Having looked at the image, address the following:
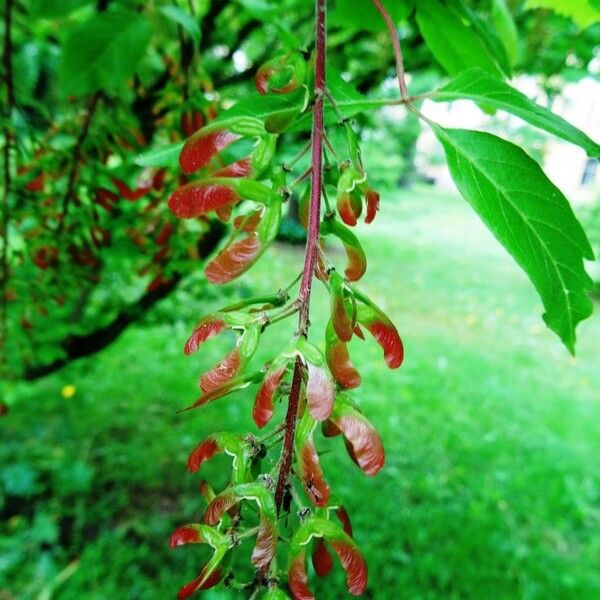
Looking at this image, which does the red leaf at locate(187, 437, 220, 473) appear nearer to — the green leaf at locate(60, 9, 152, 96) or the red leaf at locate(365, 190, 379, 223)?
the red leaf at locate(365, 190, 379, 223)

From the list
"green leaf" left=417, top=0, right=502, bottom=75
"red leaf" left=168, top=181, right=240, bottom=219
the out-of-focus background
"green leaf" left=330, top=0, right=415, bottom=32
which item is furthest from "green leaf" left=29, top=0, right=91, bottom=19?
"red leaf" left=168, top=181, right=240, bottom=219

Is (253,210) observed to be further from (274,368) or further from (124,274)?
(124,274)

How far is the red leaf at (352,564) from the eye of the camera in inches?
19.2

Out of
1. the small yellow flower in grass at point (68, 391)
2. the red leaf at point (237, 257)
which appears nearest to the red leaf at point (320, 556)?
the red leaf at point (237, 257)

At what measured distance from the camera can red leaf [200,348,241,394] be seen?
483 mm

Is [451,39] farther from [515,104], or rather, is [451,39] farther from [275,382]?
[275,382]

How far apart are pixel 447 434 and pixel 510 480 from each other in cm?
66

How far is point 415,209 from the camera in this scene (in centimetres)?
1341

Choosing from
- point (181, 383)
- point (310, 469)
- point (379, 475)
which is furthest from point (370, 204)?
point (181, 383)

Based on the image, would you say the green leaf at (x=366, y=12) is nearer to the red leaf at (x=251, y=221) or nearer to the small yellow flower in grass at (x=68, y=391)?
the red leaf at (x=251, y=221)

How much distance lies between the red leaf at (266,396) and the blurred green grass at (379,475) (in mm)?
2247

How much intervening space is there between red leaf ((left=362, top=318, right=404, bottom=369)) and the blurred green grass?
220 cm

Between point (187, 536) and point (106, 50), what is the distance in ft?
3.16

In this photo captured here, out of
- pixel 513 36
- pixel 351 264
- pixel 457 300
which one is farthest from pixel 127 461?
pixel 457 300
